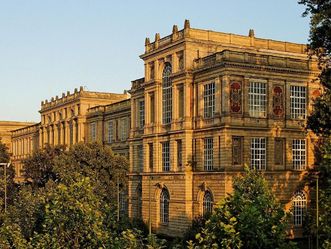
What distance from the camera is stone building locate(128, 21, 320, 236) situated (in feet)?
181

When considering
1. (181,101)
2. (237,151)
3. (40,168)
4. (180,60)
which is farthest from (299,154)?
(40,168)

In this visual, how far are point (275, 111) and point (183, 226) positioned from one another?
15276 mm

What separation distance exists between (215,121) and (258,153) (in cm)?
535

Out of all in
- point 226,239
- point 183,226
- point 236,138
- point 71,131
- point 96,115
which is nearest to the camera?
point 226,239

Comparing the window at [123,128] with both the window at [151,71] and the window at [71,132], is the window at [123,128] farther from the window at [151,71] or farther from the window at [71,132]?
the window at [71,132]

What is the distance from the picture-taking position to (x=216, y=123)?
5594 cm

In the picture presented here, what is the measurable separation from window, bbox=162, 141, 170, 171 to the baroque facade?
11 cm

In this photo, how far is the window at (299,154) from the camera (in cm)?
5869

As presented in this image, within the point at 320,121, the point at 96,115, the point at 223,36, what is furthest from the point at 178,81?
the point at 96,115

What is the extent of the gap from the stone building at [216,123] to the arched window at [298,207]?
0.10 m

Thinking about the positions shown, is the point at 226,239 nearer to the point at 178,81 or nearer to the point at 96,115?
the point at 178,81

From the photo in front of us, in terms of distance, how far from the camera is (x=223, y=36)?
63.8 m

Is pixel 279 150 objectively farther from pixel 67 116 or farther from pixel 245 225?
pixel 67 116

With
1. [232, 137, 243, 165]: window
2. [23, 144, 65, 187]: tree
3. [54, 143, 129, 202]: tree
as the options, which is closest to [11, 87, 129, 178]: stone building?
[23, 144, 65, 187]: tree
